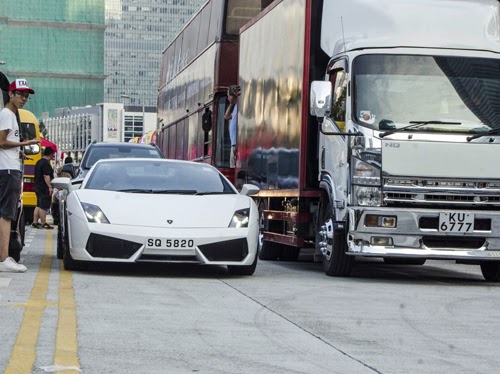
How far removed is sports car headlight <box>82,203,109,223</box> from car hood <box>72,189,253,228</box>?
0.13ft

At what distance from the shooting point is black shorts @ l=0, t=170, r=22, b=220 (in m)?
12.4

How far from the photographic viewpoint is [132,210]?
12.3 meters

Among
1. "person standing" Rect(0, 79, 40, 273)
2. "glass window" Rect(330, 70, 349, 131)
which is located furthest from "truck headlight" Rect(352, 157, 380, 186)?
"person standing" Rect(0, 79, 40, 273)

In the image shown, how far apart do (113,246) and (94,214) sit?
0.40 meters

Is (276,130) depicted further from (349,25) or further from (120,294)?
(120,294)

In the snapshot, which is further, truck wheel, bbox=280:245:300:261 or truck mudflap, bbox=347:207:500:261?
truck wheel, bbox=280:245:300:261

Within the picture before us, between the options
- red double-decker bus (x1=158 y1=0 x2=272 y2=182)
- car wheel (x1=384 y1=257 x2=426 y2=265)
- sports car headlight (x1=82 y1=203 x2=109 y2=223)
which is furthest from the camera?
red double-decker bus (x1=158 y1=0 x2=272 y2=182)

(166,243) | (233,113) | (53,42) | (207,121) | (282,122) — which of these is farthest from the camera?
(53,42)

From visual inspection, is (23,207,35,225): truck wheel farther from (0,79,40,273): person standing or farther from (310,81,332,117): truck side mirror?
(310,81,332,117): truck side mirror

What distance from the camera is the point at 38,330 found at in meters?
7.72

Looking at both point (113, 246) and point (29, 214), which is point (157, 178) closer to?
point (113, 246)

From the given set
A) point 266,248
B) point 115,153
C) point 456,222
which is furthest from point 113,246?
point 115,153

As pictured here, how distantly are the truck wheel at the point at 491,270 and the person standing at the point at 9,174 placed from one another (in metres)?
5.09

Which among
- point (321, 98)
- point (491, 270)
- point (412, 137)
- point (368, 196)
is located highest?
point (321, 98)
